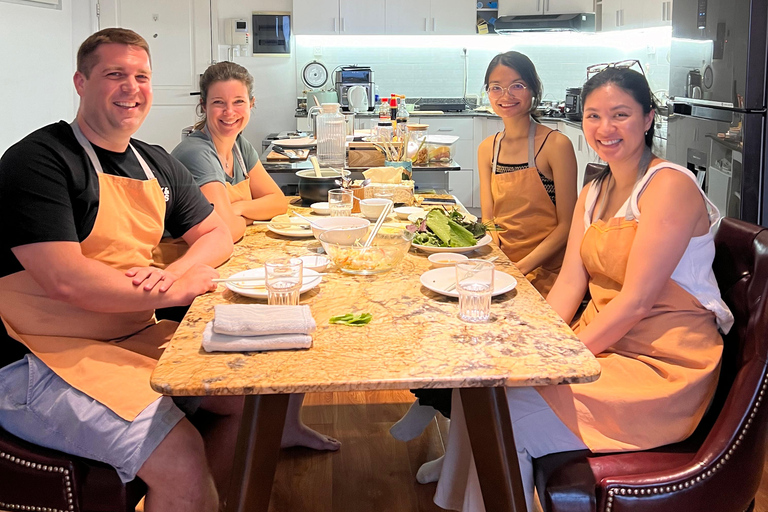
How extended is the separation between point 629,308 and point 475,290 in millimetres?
432

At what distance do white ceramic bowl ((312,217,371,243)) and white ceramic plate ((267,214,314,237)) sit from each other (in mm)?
144

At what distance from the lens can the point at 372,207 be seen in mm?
2619

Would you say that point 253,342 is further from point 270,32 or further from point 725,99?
point 270,32

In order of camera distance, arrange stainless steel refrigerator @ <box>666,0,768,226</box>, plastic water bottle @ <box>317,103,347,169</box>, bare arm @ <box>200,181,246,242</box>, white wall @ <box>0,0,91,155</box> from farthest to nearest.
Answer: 1. white wall @ <box>0,0,91,155</box>
2. plastic water bottle @ <box>317,103,347,169</box>
3. stainless steel refrigerator @ <box>666,0,768,226</box>
4. bare arm @ <box>200,181,246,242</box>

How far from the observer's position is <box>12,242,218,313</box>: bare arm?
1710mm

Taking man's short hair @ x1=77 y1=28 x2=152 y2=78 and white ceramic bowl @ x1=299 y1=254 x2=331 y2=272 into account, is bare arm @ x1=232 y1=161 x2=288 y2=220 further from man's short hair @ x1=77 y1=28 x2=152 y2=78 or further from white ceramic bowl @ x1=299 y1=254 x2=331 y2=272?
man's short hair @ x1=77 y1=28 x2=152 y2=78

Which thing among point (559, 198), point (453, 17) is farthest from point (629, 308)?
point (453, 17)

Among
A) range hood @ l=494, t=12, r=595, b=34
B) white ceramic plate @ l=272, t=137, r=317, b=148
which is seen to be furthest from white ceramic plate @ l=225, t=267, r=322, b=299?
range hood @ l=494, t=12, r=595, b=34

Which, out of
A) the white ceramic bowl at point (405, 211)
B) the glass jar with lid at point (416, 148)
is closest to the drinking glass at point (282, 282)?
the white ceramic bowl at point (405, 211)

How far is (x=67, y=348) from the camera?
1.75m

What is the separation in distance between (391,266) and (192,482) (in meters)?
0.76

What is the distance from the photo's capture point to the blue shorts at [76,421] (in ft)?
5.22

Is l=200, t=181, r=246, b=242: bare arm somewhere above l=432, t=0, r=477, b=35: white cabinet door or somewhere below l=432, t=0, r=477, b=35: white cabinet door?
below

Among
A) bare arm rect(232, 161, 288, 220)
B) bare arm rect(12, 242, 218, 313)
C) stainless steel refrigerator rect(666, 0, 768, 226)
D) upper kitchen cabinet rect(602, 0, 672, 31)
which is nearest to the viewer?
bare arm rect(12, 242, 218, 313)
